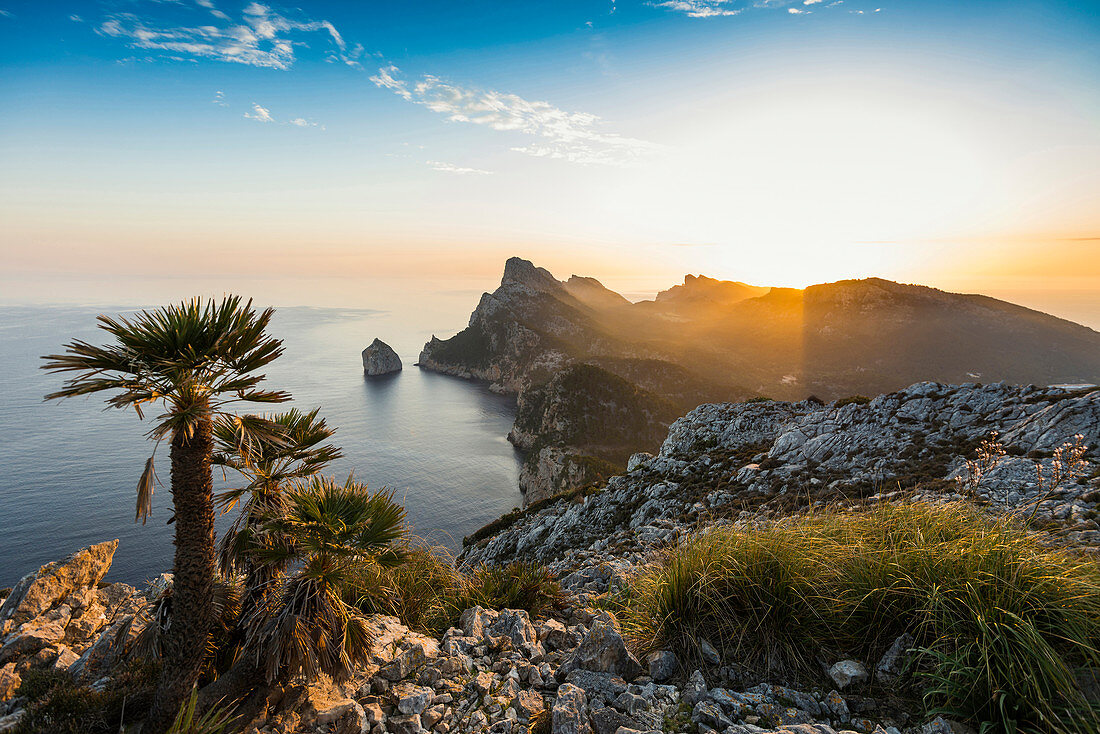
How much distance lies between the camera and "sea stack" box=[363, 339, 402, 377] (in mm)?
173000

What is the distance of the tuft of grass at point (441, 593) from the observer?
22.9 feet

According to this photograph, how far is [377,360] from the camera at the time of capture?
174 metres

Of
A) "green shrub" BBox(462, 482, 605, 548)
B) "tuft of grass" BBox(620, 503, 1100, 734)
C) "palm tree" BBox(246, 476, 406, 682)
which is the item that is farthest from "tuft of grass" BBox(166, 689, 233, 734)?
"green shrub" BBox(462, 482, 605, 548)

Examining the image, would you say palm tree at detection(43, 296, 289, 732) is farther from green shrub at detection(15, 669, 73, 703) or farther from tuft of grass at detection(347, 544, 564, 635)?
tuft of grass at detection(347, 544, 564, 635)

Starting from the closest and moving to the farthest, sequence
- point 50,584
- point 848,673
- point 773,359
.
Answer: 1. point 848,673
2. point 50,584
3. point 773,359

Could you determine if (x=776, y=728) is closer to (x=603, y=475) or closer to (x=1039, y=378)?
(x=603, y=475)

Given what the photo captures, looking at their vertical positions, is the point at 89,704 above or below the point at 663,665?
below

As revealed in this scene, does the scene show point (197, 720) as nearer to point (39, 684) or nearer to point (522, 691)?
point (39, 684)

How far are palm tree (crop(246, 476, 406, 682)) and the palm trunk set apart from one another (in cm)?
52

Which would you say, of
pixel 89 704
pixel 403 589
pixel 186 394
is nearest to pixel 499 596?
pixel 403 589

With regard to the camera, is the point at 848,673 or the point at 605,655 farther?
the point at 605,655

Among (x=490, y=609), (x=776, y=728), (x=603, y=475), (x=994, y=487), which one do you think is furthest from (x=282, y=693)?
(x=603, y=475)

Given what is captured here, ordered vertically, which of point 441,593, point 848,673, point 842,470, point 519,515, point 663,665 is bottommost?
point 519,515

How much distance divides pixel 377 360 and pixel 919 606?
184590 millimetres
